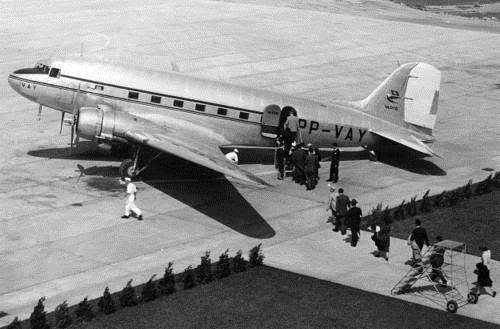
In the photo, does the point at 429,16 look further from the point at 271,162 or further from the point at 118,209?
the point at 118,209

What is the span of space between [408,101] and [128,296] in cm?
1951

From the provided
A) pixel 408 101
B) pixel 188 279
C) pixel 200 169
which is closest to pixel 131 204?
pixel 188 279

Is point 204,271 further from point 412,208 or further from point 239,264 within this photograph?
point 412,208

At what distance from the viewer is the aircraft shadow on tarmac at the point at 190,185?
32.3 meters

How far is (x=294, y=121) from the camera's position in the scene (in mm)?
37875

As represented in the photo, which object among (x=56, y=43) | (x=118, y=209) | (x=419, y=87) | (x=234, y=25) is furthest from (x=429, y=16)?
(x=118, y=209)

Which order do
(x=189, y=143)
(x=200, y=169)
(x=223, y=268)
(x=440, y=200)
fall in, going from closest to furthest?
1. (x=223, y=268)
2. (x=440, y=200)
3. (x=189, y=143)
4. (x=200, y=169)

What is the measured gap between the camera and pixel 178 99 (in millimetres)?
37344

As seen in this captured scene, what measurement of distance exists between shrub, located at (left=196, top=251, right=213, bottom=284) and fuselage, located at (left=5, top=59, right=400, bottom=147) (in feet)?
37.3

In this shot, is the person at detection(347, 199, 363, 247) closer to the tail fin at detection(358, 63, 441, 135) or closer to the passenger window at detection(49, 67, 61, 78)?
the tail fin at detection(358, 63, 441, 135)

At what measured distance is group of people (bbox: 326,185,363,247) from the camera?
30031 millimetres

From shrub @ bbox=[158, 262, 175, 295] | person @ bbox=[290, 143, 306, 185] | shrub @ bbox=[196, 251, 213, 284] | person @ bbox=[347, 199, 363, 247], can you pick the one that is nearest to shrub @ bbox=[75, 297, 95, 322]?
shrub @ bbox=[158, 262, 175, 295]

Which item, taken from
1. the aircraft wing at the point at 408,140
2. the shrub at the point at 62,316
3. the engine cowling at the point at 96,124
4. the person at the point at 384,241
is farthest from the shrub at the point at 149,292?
the aircraft wing at the point at 408,140

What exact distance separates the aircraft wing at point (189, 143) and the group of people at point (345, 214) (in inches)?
129
